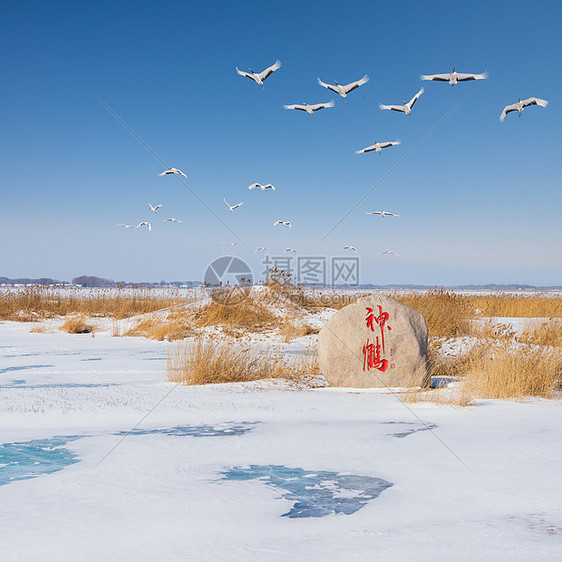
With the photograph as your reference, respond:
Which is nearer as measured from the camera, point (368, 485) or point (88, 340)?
Answer: point (368, 485)

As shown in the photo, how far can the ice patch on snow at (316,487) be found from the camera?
3.15 metres

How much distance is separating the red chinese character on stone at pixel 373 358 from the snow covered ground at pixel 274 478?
804 mm

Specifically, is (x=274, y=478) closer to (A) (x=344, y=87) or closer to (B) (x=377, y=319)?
(B) (x=377, y=319)

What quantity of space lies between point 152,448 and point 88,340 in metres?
9.81

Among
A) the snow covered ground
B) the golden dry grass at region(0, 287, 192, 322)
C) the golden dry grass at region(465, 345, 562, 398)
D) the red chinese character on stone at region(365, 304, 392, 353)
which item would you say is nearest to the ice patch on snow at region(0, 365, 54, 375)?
the snow covered ground

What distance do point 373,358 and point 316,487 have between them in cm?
424

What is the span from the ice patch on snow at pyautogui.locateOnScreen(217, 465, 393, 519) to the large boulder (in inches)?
149

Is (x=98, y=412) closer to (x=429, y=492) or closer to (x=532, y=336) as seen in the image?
(x=429, y=492)

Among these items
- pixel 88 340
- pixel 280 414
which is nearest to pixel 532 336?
pixel 280 414

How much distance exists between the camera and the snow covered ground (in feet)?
8.67

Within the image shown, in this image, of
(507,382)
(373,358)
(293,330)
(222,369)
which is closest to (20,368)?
(222,369)

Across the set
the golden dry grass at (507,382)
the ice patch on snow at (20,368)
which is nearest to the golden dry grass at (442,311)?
the golden dry grass at (507,382)

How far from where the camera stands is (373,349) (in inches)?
299

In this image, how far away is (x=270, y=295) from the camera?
1703cm
